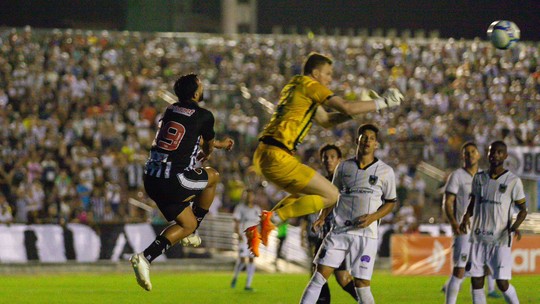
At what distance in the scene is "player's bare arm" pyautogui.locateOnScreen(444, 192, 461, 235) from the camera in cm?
1329

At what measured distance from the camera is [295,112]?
9.91 metres

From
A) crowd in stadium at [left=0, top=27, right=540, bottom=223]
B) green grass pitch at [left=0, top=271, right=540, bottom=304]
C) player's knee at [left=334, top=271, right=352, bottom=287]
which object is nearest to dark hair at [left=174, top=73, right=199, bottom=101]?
player's knee at [left=334, top=271, right=352, bottom=287]

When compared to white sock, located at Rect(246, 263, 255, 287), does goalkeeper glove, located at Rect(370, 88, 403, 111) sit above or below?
above

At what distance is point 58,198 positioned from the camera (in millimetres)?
24219

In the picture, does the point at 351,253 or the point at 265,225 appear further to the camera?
the point at 351,253

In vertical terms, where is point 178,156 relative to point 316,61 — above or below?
below

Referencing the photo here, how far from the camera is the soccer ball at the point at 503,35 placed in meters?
12.3

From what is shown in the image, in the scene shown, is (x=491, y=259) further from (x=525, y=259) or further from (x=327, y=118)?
(x=525, y=259)

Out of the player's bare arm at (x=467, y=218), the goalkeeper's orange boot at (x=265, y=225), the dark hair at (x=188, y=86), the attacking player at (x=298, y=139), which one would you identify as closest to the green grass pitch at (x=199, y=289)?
the player's bare arm at (x=467, y=218)

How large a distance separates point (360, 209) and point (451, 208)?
2.84 metres

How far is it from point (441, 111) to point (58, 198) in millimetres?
14086

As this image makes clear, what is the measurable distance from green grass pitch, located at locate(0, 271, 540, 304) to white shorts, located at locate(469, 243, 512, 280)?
Result: 13.0ft

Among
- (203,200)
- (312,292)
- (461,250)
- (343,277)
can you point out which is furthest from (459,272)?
(203,200)

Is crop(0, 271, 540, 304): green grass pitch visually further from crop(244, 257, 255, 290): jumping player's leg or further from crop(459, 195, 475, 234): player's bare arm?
crop(459, 195, 475, 234): player's bare arm
